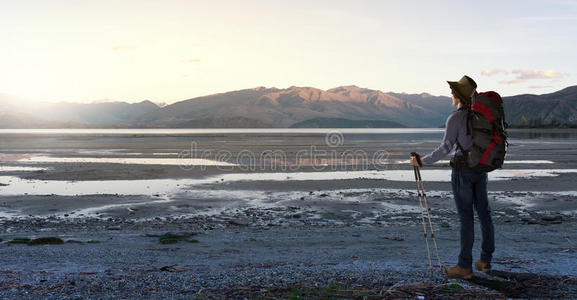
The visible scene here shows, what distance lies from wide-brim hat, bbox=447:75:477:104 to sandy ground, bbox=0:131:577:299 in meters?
2.76

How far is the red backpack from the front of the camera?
6582mm

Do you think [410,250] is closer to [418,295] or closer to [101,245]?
[418,295]

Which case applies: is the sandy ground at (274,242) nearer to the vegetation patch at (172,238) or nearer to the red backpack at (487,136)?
the vegetation patch at (172,238)

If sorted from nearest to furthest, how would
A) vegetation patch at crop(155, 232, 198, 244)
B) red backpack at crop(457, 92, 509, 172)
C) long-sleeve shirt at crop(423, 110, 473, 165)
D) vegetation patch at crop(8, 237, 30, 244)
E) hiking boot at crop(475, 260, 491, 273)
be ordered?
red backpack at crop(457, 92, 509, 172), long-sleeve shirt at crop(423, 110, 473, 165), hiking boot at crop(475, 260, 491, 273), vegetation patch at crop(8, 237, 30, 244), vegetation patch at crop(155, 232, 198, 244)

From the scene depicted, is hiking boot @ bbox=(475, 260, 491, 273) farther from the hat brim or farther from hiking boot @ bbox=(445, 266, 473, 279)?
the hat brim

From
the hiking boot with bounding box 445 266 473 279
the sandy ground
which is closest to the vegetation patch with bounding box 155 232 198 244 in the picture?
the sandy ground

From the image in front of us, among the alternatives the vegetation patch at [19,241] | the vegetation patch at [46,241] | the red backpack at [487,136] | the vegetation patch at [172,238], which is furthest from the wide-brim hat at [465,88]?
the vegetation patch at [19,241]

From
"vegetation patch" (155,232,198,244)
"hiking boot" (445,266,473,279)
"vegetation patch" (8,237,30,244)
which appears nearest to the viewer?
"hiking boot" (445,266,473,279)

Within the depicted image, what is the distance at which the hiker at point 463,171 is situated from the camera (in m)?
6.72

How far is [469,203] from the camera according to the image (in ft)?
22.6

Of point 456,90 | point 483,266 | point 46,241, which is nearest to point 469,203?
point 483,266

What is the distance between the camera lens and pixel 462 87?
6.83m

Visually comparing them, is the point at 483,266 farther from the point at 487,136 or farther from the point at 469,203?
the point at 487,136

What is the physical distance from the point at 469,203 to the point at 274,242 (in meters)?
5.23
